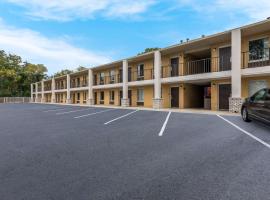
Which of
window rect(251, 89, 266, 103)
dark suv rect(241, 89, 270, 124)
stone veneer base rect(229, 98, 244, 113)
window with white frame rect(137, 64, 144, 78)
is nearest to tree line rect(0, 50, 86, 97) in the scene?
window with white frame rect(137, 64, 144, 78)

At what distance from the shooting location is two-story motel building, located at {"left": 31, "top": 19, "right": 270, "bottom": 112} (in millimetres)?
14273

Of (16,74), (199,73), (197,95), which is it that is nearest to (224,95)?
(199,73)

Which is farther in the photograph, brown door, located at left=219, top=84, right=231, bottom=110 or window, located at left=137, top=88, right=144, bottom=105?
window, located at left=137, top=88, right=144, bottom=105

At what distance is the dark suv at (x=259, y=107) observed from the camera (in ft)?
26.1

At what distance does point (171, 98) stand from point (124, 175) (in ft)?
60.7

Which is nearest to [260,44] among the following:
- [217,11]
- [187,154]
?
[217,11]

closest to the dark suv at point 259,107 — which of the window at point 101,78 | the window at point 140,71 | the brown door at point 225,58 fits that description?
the brown door at point 225,58

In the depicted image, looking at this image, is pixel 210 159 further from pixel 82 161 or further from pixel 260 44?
pixel 260 44

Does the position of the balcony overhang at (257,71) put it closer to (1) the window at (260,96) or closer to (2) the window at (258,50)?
(2) the window at (258,50)

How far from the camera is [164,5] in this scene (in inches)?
621

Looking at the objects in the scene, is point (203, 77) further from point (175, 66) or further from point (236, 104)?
point (175, 66)

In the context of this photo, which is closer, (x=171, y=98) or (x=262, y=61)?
(x=262, y=61)

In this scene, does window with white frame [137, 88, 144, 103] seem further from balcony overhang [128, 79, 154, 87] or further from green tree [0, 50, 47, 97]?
green tree [0, 50, 47, 97]

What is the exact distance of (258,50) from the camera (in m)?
14.8
